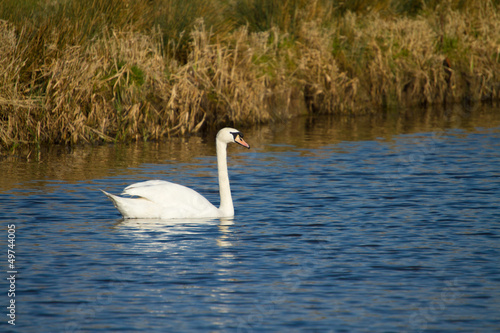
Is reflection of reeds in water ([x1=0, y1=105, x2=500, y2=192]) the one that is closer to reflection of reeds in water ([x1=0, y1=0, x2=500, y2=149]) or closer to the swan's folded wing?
reflection of reeds in water ([x1=0, y1=0, x2=500, y2=149])

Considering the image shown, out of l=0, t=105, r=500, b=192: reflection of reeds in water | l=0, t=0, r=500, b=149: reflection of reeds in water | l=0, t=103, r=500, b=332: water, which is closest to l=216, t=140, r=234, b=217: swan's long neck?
l=0, t=103, r=500, b=332: water

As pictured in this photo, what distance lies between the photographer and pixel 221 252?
8.38 meters

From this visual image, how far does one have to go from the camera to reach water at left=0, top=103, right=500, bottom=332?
257 inches

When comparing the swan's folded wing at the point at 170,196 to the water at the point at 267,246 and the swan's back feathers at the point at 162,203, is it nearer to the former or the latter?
the swan's back feathers at the point at 162,203

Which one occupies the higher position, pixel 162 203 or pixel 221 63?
pixel 221 63

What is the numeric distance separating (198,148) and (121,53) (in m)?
2.41

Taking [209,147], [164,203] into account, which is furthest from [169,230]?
[209,147]

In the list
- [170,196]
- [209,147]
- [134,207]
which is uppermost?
[209,147]

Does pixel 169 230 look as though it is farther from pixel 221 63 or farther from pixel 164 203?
pixel 221 63

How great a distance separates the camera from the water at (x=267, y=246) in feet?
21.5

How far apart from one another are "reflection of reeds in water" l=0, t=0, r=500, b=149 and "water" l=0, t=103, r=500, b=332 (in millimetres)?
1102

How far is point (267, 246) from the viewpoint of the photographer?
866 cm

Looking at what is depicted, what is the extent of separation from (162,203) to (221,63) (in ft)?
28.2

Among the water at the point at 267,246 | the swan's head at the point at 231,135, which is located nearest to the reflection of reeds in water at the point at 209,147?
the water at the point at 267,246
